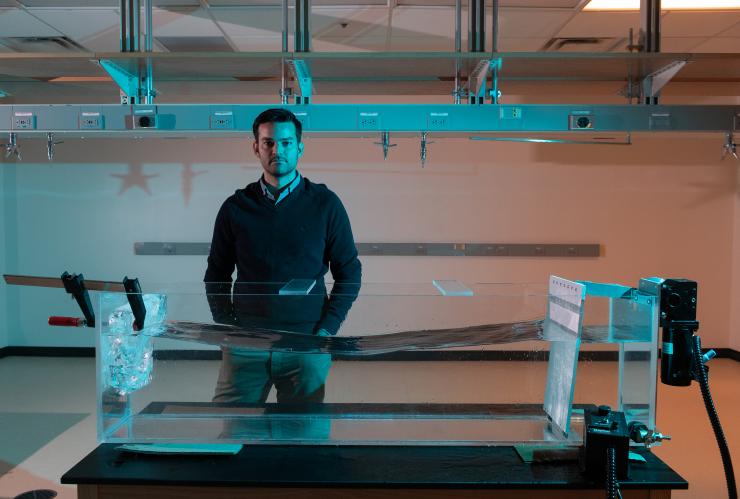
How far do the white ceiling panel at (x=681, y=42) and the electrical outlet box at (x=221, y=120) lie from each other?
10.5ft

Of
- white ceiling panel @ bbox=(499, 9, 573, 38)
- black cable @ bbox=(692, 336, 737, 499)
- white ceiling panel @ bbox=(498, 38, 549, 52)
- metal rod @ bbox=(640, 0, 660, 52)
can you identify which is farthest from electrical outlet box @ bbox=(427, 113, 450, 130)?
white ceiling panel @ bbox=(498, 38, 549, 52)

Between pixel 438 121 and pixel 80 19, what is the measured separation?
2.64 m

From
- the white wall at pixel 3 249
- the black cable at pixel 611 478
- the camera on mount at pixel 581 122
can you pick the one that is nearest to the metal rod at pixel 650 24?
the camera on mount at pixel 581 122

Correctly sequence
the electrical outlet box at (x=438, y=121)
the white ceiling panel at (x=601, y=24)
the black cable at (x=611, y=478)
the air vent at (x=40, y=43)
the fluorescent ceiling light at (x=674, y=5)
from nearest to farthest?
the black cable at (x=611, y=478)
the electrical outlet box at (x=438, y=121)
the fluorescent ceiling light at (x=674, y=5)
the white ceiling panel at (x=601, y=24)
the air vent at (x=40, y=43)

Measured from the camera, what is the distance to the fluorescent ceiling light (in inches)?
146

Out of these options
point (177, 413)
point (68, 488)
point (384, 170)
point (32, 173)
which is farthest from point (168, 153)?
point (177, 413)

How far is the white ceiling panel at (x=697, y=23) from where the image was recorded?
12.8 feet

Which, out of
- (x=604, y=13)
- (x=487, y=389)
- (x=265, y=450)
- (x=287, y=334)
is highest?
(x=604, y=13)

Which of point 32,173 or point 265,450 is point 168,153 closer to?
point 32,173

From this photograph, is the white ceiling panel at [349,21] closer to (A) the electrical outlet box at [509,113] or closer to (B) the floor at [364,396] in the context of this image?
(A) the electrical outlet box at [509,113]

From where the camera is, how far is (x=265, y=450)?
137 cm

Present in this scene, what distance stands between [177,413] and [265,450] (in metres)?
0.24

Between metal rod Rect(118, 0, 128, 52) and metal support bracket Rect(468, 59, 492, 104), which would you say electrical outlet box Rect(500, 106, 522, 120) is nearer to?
metal support bracket Rect(468, 59, 492, 104)

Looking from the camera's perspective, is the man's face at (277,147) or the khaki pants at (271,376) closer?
the khaki pants at (271,376)
